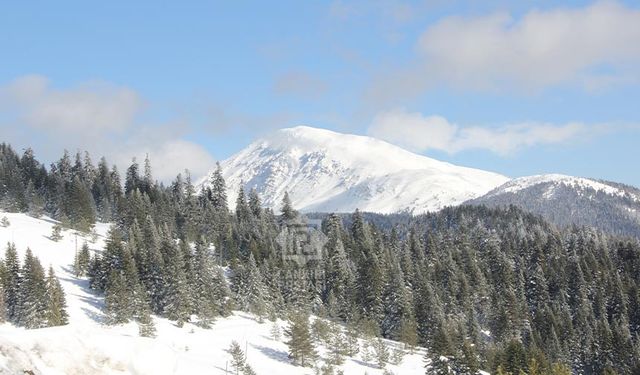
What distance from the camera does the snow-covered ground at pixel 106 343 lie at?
15719 mm

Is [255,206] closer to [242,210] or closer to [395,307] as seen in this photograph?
[242,210]

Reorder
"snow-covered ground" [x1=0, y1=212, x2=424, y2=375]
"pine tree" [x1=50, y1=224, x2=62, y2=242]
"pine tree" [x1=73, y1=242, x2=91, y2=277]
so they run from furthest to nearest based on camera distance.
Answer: "pine tree" [x1=50, y1=224, x2=62, y2=242] → "pine tree" [x1=73, y1=242, x2=91, y2=277] → "snow-covered ground" [x1=0, y1=212, x2=424, y2=375]

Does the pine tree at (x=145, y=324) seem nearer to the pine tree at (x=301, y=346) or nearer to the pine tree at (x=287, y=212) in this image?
the pine tree at (x=301, y=346)

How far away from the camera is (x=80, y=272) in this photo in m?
95.8

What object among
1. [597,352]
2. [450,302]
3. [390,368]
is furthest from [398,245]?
[390,368]

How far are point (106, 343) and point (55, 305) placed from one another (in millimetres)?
58374

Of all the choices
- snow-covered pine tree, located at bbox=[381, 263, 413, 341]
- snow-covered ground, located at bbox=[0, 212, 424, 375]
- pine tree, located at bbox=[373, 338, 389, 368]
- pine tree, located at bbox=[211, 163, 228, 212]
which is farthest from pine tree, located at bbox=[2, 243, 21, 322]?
pine tree, located at bbox=[211, 163, 228, 212]

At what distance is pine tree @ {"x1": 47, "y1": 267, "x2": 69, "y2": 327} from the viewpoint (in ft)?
219

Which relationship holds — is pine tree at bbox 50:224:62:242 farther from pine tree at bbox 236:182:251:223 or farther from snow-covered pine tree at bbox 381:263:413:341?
snow-covered pine tree at bbox 381:263:413:341

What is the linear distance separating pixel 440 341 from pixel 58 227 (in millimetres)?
78193

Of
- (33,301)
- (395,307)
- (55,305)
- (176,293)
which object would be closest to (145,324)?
(55,305)

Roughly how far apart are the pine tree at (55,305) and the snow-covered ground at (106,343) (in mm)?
2404

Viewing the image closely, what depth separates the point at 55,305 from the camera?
227ft

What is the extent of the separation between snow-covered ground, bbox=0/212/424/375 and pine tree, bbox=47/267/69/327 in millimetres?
2404
